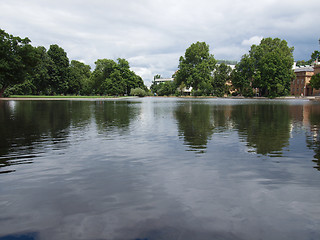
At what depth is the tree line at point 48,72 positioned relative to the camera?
63.0m

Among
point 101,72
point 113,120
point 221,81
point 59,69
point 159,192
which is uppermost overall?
point 101,72

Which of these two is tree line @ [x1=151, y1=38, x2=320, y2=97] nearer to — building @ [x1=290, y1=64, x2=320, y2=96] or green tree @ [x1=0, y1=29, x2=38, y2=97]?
building @ [x1=290, y1=64, x2=320, y2=96]

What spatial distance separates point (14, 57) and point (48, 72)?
1528 inches

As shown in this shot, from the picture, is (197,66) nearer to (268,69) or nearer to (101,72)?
(268,69)

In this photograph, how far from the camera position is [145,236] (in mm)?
A: 4031

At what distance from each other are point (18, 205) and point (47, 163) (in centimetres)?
323

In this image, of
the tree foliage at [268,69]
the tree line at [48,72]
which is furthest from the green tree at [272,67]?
the tree line at [48,72]

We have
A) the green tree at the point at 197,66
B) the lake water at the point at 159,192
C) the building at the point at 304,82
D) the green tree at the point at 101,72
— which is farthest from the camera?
the building at the point at 304,82

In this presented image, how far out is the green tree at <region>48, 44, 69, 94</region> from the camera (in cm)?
10019

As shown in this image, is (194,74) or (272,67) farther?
(194,74)

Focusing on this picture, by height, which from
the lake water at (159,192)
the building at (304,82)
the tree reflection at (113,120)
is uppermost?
the building at (304,82)

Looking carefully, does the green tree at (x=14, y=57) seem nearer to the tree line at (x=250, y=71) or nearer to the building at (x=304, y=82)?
the tree line at (x=250, y=71)

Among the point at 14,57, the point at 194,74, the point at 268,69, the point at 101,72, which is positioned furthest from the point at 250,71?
the point at 14,57

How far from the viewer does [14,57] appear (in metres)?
62.1
